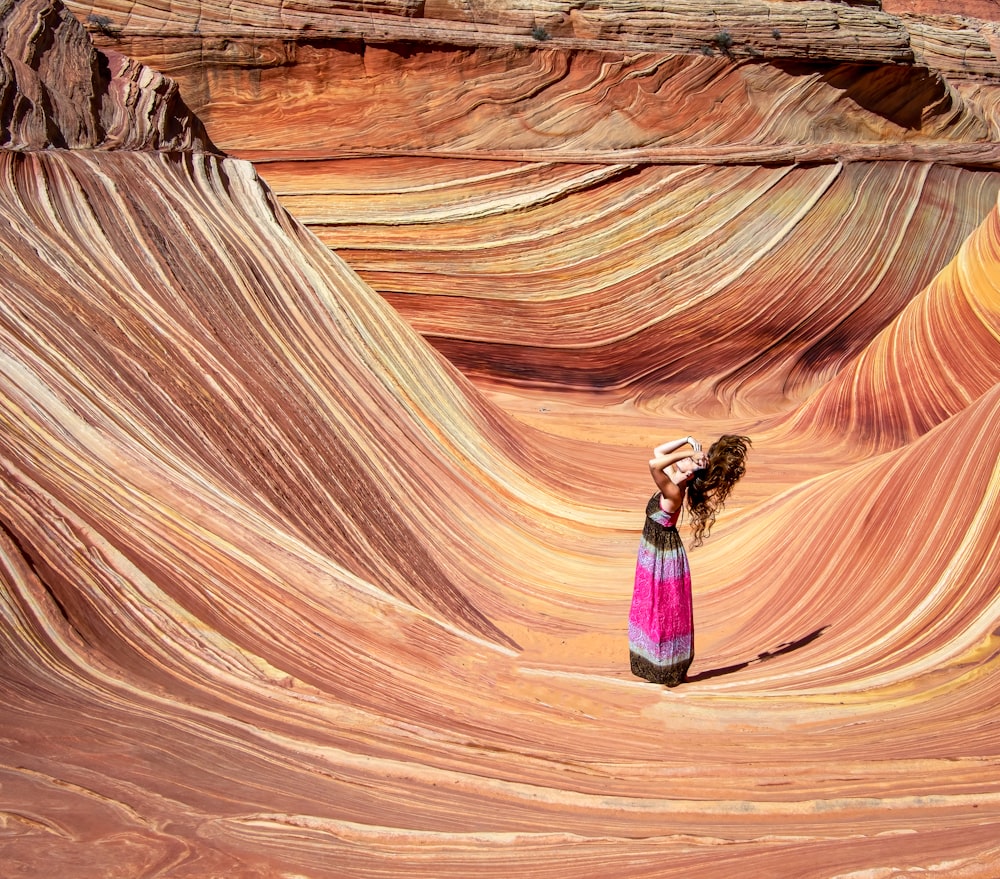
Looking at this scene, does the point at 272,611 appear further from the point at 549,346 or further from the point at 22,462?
the point at 549,346

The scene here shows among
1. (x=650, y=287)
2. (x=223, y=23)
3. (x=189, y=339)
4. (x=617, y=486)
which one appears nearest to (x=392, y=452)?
(x=189, y=339)

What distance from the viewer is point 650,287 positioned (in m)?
10.5

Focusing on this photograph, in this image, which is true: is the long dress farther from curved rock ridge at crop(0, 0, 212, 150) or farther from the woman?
curved rock ridge at crop(0, 0, 212, 150)

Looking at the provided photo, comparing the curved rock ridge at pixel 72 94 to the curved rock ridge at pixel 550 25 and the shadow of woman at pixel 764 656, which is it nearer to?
the curved rock ridge at pixel 550 25

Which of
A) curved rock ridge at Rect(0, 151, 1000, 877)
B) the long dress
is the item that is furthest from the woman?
curved rock ridge at Rect(0, 151, 1000, 877)

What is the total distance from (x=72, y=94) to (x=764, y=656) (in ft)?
20.0

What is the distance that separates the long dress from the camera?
4.30m

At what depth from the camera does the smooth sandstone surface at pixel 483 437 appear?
2.78 metres

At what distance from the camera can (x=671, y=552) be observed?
4.30 meters

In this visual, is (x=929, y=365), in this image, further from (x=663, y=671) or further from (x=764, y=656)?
(x=663, y=671)

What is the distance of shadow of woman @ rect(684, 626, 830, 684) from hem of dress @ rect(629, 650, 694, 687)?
0.36 feet

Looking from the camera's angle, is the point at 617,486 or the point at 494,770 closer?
the point at 494,770

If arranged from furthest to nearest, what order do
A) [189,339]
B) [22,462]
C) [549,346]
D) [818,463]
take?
[549,346] < [818,463] < [189,339] < [22,462]

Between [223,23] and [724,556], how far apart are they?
7.55 metres
